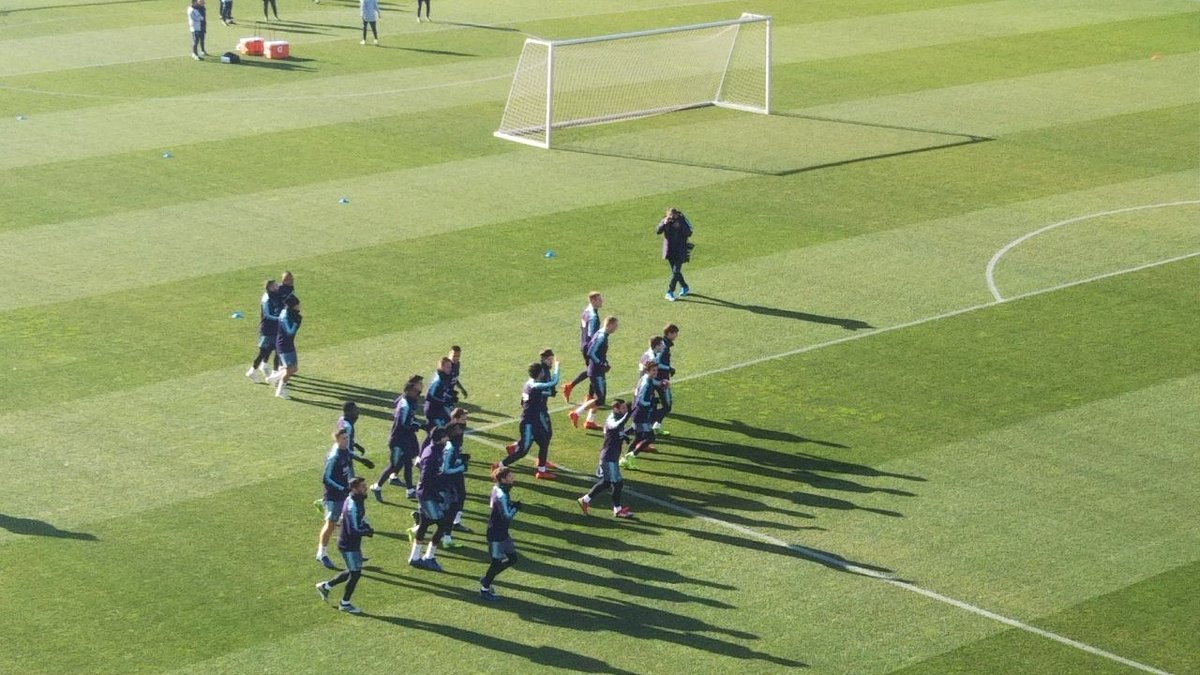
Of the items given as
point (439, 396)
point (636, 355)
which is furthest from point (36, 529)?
point (636, 355)

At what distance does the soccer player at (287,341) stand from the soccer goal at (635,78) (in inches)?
609

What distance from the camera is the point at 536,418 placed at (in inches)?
892

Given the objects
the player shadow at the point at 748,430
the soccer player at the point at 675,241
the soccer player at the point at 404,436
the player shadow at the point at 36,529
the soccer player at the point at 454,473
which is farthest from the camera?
the soccer player at the point at 675,241

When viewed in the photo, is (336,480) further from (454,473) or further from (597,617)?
(597,617)

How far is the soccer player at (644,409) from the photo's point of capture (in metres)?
23.3

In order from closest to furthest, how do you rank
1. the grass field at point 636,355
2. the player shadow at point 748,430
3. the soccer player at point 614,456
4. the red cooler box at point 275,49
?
the grass field at point 636,355 → the soccer player at point 614,456 → the player shadow at point 748,430 → the red cooler box at point 275,49

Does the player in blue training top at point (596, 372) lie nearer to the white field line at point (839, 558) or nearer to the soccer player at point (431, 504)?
the white field line at point (839, 558)

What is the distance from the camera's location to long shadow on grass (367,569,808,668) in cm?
1847

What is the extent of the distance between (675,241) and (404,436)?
8743 millimetres

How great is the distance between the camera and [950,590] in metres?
19.9

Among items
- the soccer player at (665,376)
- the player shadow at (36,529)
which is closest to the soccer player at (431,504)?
the player shadow at (36,529)

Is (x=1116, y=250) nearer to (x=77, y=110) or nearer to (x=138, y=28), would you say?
(x=77, y=110)

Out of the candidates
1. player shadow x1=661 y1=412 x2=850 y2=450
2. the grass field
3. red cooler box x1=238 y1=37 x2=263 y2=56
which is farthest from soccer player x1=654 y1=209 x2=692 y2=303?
red cooler box x1=238 y1=37 x2=263 y2=56

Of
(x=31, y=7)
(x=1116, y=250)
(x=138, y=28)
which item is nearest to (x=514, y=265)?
(x=1116, y=250)
